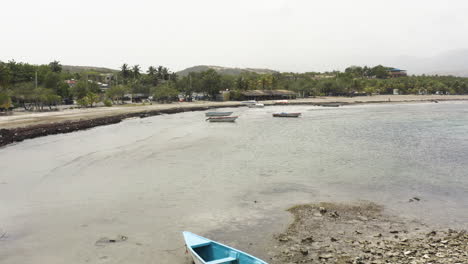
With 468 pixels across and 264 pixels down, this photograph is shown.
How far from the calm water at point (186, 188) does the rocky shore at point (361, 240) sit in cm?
106

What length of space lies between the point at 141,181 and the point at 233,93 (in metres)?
111

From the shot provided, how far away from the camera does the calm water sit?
13.4 m

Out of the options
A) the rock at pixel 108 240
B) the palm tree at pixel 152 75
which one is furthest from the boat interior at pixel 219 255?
the palm tree at pixel 152 75

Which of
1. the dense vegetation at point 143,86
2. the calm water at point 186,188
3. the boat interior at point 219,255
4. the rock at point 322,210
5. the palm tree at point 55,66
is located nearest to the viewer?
the boat interior at point 219,255

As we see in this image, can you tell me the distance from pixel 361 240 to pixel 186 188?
437 inches

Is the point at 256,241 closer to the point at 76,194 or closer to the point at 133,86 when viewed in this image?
the point at 76,194

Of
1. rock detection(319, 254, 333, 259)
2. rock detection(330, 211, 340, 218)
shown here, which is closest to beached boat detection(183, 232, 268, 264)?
rock detection(319, 254, 333, 259)

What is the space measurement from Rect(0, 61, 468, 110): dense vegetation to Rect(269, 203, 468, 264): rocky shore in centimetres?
6098

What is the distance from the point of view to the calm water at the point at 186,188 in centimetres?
1338

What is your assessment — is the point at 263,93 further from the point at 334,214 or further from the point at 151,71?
the point at 334,214

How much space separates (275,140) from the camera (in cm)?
4253

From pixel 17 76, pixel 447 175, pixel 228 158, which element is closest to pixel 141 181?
pixel 228 158

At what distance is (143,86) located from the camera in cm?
12688

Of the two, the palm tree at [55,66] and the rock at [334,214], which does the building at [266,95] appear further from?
the rock at [334,214]
